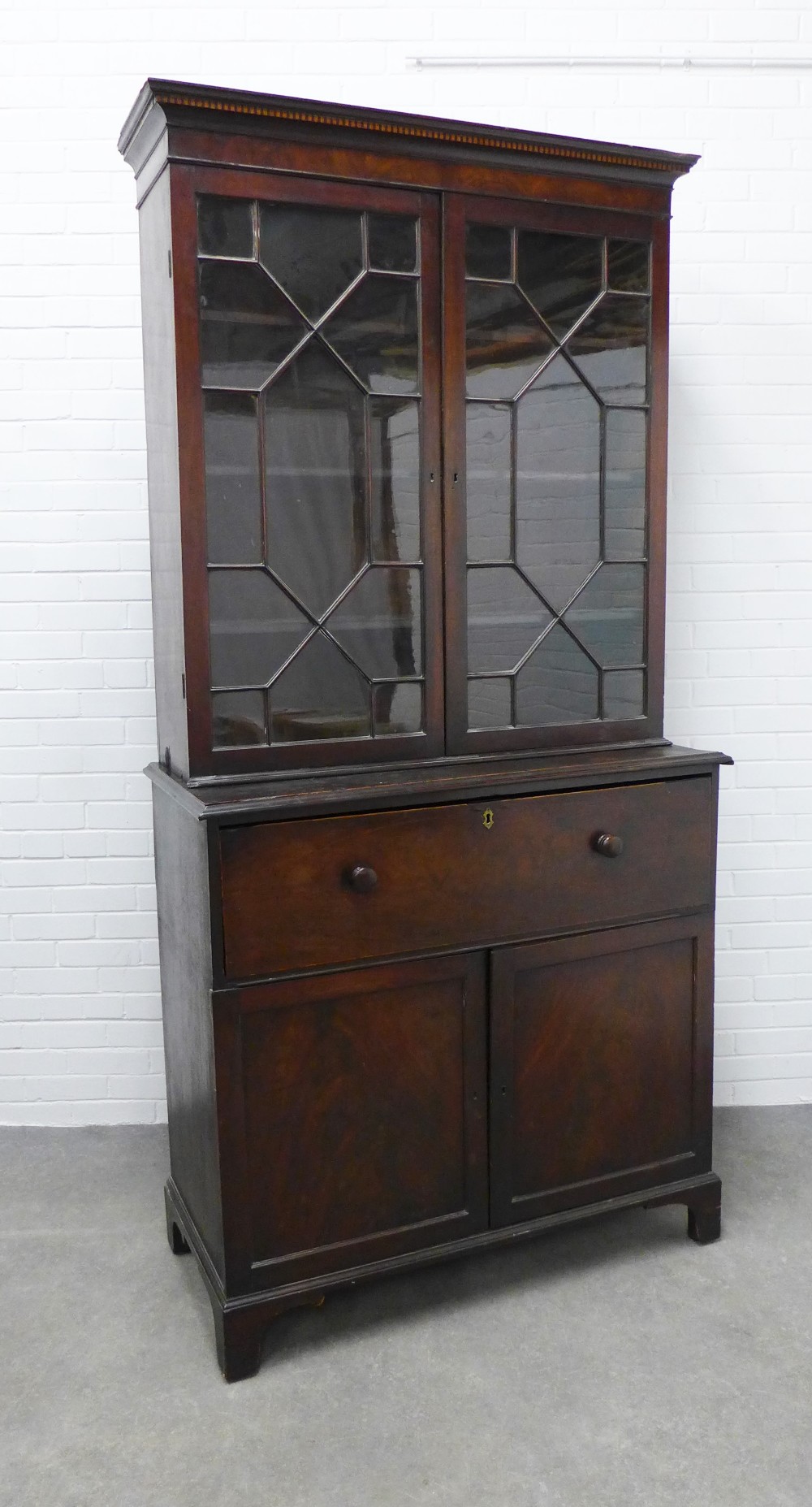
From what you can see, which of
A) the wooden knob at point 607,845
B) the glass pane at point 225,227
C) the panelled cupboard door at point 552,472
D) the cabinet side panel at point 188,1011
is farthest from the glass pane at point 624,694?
the glass pane at point 225,227

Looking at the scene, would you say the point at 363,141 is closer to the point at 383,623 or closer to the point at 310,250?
the point at 310,250

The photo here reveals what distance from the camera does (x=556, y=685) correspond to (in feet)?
7.75

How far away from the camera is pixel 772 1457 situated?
6.04 feet

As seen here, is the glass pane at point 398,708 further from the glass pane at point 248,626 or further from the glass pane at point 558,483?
the glass pane at point 558,483

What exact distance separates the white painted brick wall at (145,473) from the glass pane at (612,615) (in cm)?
58

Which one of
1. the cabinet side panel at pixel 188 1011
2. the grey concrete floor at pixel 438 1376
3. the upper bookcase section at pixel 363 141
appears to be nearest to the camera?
the grey concrete floor at pixel 438 1376

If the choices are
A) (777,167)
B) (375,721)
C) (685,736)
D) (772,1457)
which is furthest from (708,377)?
(772,1457)

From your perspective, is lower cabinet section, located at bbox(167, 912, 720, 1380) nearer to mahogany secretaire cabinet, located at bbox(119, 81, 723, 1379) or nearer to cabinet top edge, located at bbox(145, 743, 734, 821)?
mahogany secretaire cabinet, located at bbox(119, 81, 723, 1379)

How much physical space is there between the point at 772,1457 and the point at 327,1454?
72 cm

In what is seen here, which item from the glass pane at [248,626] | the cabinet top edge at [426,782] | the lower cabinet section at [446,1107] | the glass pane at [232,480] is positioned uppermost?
the glass pane at [232,480]

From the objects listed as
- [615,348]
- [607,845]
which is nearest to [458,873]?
[607,845]

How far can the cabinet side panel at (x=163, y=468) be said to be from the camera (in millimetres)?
2014

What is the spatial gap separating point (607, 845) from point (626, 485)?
2.50 ft

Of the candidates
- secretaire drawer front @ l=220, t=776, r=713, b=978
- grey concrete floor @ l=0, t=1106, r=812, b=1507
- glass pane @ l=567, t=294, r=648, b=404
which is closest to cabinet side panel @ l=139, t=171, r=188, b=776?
secretaire drawer front @ l=220, t=776, r=713, b=978
